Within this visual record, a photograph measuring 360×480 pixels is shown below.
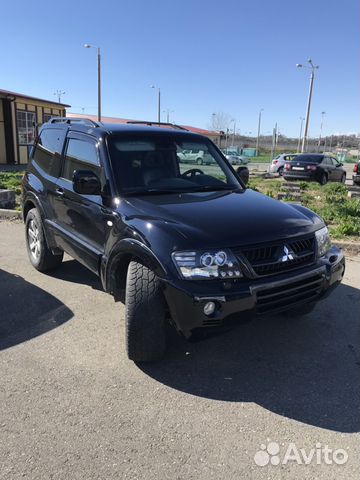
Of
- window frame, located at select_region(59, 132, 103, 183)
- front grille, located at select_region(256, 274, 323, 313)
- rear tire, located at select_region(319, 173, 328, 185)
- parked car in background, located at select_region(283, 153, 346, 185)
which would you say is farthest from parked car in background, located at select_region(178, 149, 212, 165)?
rear tire, located at select_region(319, 173, 328, 185)

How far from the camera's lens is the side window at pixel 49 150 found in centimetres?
498

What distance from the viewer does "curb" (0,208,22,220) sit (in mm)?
8953

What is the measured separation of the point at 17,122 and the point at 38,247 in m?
20.7

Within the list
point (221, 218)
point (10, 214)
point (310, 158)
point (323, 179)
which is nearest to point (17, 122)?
point (310, 158)

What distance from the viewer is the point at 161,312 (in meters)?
3.13

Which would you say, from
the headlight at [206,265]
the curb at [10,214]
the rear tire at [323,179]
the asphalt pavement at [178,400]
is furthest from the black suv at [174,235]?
the rear tire at [323,179]


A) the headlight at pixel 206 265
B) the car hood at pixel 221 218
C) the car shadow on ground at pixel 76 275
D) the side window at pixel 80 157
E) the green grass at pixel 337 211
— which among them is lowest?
the car shadow on ground at pixel 76 275

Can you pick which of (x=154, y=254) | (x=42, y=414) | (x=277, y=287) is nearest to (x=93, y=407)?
(x=42, y=414)

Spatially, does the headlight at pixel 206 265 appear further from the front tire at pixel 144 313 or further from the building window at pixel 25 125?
the building window at pixel 25 125

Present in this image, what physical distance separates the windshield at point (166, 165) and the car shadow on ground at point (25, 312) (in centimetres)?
149

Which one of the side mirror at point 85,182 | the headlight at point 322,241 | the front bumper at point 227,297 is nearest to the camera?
the front bumper at point 227,297

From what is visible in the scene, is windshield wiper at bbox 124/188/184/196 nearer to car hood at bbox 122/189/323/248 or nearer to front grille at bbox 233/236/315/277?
car hood at bbox 122/189/323/248

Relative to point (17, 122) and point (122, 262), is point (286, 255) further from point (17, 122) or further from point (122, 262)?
point (17, 122)

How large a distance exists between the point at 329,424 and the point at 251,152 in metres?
74.4
